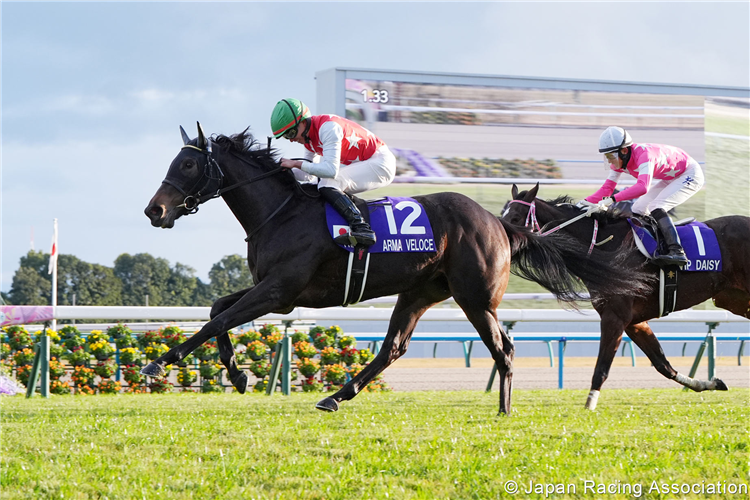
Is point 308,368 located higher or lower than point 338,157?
lower

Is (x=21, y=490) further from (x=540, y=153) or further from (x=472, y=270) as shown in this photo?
(x=540, y=153)

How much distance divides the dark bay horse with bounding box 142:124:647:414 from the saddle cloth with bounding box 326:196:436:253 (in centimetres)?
5

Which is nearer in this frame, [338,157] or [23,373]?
[338,157]

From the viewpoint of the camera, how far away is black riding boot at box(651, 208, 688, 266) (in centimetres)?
564

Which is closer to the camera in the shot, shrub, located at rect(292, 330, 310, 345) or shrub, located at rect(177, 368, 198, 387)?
shrub, located at rect(177, 368, 198, 387)

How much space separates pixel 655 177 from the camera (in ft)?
20.0

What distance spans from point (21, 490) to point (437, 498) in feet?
4.61

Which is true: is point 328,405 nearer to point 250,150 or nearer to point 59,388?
point 250,150

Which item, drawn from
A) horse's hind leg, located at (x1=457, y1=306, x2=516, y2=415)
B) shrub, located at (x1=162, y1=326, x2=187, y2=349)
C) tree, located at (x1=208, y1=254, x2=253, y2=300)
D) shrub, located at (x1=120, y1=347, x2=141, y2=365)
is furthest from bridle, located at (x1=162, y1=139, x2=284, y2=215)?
tree, located at (x1=208, y1=254, x2=253, y2=300)

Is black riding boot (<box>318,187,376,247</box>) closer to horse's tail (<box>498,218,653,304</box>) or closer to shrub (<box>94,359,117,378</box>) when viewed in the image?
horse's tail (<box>498,218,653,304</box>)

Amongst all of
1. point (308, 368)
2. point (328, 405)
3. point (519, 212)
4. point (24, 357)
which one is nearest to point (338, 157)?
point (328, 405)

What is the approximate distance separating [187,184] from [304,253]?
2.60ft

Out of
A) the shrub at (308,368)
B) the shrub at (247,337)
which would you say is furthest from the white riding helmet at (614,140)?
the shrub at (247,337)

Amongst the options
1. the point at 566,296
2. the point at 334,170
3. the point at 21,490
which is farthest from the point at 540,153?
the point at 21,490
